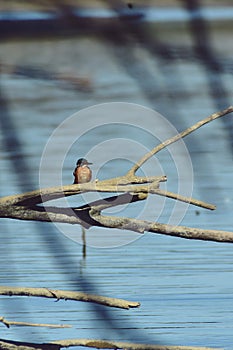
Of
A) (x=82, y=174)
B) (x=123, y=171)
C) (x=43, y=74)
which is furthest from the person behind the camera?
(x=43, y=74)

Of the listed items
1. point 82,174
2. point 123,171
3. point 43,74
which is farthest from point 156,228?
point 43,74

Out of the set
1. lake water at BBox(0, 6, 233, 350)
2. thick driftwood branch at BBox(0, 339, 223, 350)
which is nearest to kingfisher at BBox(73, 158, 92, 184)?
lake water at BBox(0, 6, 233, 350)

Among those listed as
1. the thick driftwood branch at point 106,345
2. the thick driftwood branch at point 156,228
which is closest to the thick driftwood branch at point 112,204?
the thick driftwood branch at point 156,228

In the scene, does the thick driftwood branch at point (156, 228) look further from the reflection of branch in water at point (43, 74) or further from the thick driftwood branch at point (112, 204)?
the reflection of branch in water at point (43, 74)

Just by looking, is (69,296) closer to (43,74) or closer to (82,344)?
(82,344)

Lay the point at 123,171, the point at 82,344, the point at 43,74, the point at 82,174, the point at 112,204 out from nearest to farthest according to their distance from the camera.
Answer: the point at 112,204 < the point at 82,344 < the point at 82,174 < the point at 123,171 < the point at 43,74

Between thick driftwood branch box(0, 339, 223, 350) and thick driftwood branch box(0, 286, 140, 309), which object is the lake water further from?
thick driftwood branch box(0, 286, 140, 309)

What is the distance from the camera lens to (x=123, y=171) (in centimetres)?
398

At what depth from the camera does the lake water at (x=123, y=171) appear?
3160mm

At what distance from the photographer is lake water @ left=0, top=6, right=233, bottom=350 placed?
10.4 feet

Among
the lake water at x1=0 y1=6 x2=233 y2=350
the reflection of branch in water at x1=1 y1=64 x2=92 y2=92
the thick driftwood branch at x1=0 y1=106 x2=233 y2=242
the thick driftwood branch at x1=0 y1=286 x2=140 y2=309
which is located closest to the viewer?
the thick driftwood branch at x1=0 y1=106 x2=233 y2=242

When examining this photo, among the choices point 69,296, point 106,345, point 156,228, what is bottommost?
point 106,345

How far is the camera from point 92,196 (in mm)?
3588

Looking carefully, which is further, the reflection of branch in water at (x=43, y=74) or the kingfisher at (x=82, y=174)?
the reflection of branch in water at (x=43, y=74)
